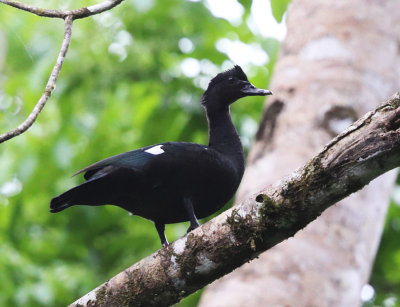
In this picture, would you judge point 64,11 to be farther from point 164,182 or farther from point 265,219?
point 265,219

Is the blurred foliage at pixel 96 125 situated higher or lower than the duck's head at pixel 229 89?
lower

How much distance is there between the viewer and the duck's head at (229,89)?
4469 millimetres

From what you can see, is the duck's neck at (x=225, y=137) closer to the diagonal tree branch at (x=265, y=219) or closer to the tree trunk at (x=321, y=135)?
the diagonal tree branch at (x=265, y=219)

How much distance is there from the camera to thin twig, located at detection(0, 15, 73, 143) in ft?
9.89

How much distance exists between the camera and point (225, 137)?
4.21 metres

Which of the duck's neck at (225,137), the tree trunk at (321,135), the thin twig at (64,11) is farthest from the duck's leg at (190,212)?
the tree trunk at (321,135)

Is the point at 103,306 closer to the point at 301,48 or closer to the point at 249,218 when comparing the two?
the point at 249,218

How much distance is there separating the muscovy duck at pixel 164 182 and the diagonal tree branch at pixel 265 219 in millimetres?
496

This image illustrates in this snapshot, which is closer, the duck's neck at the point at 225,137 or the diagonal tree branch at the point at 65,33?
the diagonal tree branch at the point at 65,33

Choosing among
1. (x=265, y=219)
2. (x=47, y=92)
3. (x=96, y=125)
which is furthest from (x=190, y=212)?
(x=96, y=125)

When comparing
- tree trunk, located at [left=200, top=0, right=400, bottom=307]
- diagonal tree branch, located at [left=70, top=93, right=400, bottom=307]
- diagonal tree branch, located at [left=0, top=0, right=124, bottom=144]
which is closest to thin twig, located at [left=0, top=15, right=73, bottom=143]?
diagonal tree branch, located at [left=0, top=0, right=124, bottom=144]

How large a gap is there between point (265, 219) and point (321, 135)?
269 centimetres

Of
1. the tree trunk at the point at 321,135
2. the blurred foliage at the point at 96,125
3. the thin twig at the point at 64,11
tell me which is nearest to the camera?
the thin twig at the point at 64,11

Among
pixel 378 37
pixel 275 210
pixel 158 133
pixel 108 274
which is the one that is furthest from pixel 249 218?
pixel 108 274
